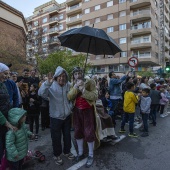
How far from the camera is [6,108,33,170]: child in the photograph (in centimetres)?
257

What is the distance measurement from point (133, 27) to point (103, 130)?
1254 inches

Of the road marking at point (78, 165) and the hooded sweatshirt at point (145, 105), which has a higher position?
the hooded sweatshirt at point (145, 105)

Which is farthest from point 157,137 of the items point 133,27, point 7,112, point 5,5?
point 133,27

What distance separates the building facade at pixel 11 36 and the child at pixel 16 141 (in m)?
10.7

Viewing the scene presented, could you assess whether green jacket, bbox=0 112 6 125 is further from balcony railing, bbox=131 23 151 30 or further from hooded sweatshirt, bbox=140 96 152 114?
balcony railing, bbox=131 23 151 30

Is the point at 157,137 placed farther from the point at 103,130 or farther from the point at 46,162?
the point at 46,162

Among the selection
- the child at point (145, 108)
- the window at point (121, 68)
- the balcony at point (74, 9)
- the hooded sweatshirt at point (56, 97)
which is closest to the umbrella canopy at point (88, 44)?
the hooded sweatshirt at point (56, 97)

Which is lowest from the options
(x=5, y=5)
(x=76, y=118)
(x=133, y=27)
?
(x=76, y=118)

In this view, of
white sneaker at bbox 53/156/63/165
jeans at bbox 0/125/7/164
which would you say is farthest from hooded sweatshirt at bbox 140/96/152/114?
jeans at bbox 0/125/7/164

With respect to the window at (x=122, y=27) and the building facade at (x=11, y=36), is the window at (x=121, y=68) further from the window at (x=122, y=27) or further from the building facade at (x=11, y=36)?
the building facade at (x=11, y=36)

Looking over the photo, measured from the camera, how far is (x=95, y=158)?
367cm

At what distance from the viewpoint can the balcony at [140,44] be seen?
30.8 meters

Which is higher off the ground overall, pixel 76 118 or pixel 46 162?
pixel 76 118

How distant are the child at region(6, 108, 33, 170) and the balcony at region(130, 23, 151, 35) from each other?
32136 mm
